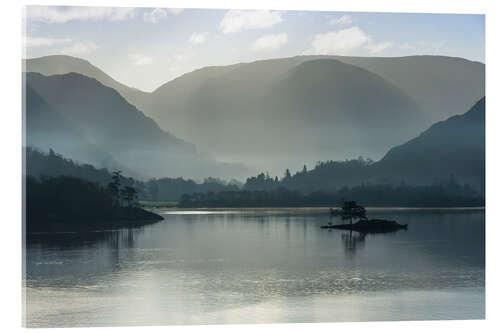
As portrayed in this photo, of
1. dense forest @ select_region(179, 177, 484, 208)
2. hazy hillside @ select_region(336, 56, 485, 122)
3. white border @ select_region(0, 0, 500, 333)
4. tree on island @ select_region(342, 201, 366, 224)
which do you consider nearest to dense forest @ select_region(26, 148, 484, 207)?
dense forest @ select_region(179, 177, 484, 208)

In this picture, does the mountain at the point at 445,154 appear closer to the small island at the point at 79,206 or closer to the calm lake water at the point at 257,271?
the calm lake water at the point at 257,271

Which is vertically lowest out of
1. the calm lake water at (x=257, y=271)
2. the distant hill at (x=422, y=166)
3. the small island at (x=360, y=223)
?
the calm lake water at (x=257, y=271)

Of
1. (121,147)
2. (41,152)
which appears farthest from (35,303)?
(121,147)

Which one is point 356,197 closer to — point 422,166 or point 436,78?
point 422,166

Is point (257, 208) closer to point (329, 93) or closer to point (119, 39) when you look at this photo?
point (329, 93)

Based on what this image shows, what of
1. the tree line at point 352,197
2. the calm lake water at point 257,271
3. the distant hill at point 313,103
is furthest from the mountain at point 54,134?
the tree line at point 352,197

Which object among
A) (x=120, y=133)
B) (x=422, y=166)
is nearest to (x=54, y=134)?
(x=120, y=133)
